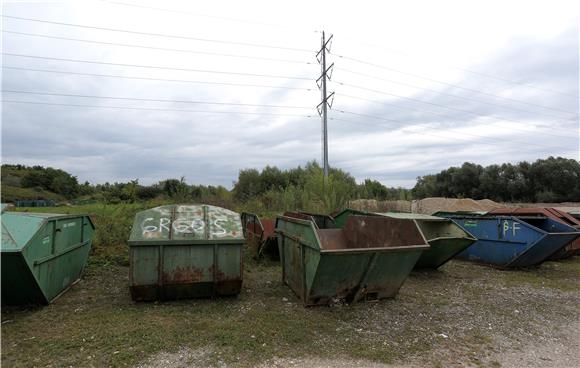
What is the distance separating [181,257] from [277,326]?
1.79m

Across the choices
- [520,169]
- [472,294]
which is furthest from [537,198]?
[472,294]

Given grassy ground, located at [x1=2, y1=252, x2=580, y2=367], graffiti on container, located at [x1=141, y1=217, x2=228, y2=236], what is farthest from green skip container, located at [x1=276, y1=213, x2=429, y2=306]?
graffiti on container, located at [x1=141, y1=217, x2=228, y2=236]

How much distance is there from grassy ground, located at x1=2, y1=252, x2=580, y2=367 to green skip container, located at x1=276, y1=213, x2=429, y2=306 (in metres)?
0.20

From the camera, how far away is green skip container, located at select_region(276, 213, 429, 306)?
4.96 metres

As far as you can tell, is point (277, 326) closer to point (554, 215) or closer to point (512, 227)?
point (512, 227)

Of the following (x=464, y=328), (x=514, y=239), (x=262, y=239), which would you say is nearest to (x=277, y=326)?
(x=464, y=328)

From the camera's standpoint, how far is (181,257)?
5.27m

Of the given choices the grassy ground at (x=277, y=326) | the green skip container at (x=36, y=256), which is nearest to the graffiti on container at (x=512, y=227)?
the grassy ground at (x=277, y=326)

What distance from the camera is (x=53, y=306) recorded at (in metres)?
5.09

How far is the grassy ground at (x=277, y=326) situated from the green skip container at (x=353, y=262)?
0.20 meters

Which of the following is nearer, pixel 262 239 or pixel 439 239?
pixel 439 239

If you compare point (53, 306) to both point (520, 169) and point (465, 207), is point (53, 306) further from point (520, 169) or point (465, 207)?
point (520, 169)

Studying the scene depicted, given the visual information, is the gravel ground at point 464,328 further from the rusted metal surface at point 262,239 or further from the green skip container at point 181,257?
the rusted metal surface at point 262,239

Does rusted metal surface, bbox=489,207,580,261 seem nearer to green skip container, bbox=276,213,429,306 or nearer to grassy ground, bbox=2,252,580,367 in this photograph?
grassy ground, bbox=2,252,580,367
